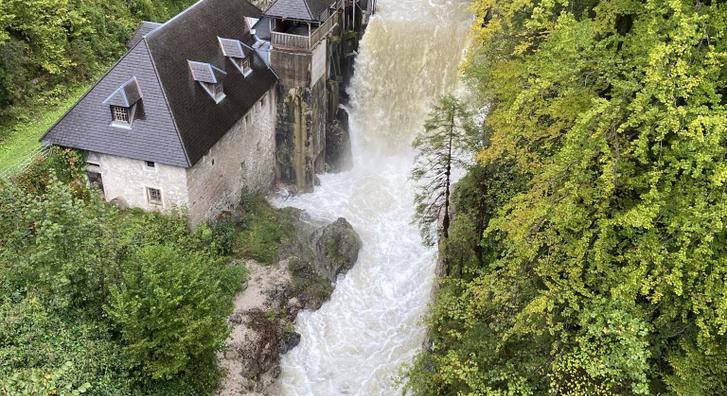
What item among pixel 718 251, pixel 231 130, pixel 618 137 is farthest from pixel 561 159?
pixel 231 130

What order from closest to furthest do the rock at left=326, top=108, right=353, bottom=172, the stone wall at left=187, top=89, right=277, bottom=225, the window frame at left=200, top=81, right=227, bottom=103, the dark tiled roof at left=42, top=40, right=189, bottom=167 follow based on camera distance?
the dark tiled roof at left=42, top=40, right=189, bottom=167 < the stone wall at left=187, top=89, right=277, bottom=225 < the window frame at left=200, top=81, right=227, bottom=103 < the rock at left=326, top=108, right=353, bottom=172

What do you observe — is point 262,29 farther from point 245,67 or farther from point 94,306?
point 94,306

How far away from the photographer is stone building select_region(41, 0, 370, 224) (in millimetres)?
→ 22750

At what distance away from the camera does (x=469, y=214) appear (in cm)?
1927

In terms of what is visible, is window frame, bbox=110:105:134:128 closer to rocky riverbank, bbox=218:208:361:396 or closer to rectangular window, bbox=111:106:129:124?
rectangular window, bbox=111:106:129:124

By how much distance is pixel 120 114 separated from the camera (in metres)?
22.7

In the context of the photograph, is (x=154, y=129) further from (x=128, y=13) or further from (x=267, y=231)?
(x=128, y=13)

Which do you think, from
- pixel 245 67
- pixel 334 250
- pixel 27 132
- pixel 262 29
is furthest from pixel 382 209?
pixel 27 132

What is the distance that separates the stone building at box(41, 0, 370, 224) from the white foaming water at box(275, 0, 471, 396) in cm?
266

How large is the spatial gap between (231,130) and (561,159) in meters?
17.5

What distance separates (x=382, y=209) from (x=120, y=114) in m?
14.0

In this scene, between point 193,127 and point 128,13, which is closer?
point 193,127

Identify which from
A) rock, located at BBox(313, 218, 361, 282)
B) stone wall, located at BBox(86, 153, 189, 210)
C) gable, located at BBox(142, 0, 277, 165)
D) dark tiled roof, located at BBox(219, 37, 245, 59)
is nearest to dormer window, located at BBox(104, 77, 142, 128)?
gable, located at BBox(142, 0, 277, 165)

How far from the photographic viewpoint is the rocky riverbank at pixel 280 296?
2173 centimetres
